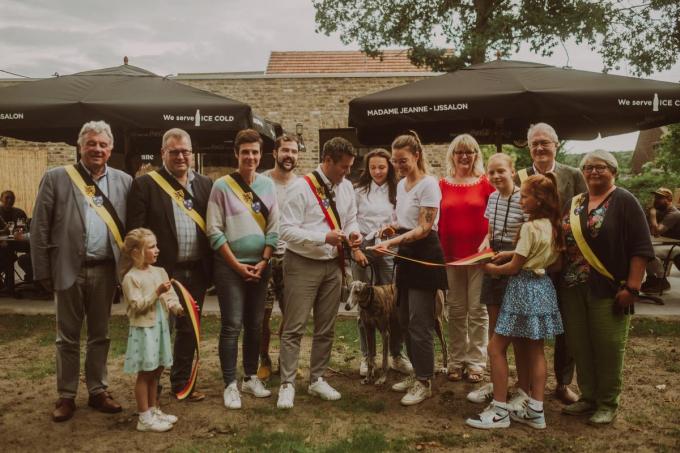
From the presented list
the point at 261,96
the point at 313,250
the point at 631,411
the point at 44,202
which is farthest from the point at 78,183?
the point at 261,96

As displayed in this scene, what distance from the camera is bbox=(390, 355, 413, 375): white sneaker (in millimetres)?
5359

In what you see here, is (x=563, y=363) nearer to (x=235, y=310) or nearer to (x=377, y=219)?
(x=377, y=219)

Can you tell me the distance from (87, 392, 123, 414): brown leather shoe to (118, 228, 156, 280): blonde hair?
1074mm

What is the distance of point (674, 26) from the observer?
15.1m

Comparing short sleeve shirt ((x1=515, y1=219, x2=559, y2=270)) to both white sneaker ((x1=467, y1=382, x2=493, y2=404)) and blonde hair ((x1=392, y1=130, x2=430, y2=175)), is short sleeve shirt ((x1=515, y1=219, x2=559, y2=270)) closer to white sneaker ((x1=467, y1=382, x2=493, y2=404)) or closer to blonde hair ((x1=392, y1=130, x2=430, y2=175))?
blonde hair ((x1=392, y1=130, x2=430, y2=175))

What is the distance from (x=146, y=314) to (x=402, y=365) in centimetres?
247

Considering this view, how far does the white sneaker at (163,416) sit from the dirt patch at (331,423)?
0.07 m

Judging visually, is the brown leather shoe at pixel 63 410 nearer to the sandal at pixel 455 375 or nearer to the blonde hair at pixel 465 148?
the sandal at pixel 455 375

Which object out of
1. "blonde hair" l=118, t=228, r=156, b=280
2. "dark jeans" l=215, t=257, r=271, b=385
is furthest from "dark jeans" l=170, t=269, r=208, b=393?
"blonde hair" l=118, t=228, r=156, b=280

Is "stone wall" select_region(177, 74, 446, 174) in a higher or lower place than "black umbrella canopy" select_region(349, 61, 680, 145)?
higher

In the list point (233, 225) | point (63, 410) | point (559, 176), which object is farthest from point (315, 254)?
point (63, 410)

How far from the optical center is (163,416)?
414cm

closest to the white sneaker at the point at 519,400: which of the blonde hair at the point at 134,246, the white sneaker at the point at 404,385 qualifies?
the white sneaker at the point at 404,385

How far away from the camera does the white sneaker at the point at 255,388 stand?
4742 mm
